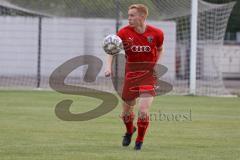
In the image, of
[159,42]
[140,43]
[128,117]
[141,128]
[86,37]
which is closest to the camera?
[141,128]

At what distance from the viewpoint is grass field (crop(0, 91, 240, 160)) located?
31.6 ft

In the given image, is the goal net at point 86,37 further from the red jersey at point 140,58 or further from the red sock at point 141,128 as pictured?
the red sock at point 141,128

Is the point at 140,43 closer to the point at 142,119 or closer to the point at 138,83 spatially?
the point at 138,83

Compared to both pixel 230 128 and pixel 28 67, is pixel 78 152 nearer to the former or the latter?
pixel 230 128

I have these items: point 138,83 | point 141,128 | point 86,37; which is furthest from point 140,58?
point 86,37

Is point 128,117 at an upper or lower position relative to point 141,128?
upper

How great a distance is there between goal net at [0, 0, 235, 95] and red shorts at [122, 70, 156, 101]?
14.2m

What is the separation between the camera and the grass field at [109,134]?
379 inches

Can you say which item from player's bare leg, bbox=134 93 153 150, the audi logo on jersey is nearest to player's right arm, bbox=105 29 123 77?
the audi logo on jersey

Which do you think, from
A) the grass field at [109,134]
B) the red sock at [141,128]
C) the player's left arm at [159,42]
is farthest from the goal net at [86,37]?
the red sock at [141,128]

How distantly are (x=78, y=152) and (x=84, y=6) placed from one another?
55.9 feet

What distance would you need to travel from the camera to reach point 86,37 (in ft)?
115

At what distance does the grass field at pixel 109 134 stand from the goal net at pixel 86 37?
6.93 m

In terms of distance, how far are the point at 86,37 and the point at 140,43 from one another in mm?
24658
